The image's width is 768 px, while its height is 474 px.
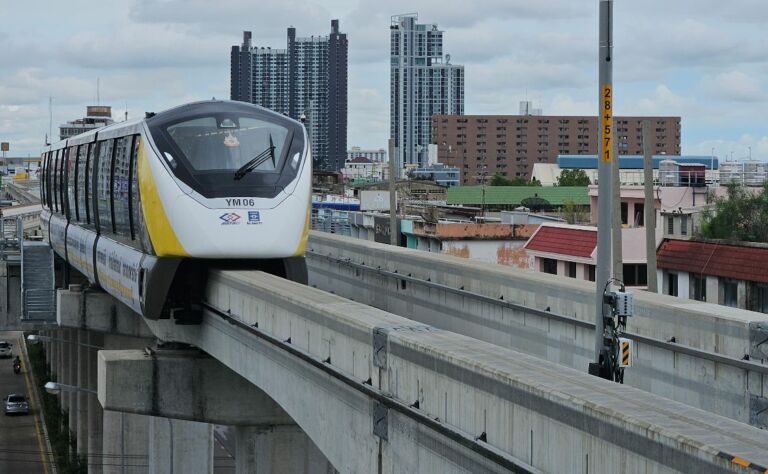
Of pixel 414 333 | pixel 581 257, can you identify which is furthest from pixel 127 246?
pixel 581 257

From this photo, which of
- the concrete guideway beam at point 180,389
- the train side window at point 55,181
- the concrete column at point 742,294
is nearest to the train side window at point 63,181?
the train side window at point 55,181

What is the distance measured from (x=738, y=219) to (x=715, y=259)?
30.2 ft

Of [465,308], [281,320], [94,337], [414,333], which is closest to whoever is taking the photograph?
[414,333]

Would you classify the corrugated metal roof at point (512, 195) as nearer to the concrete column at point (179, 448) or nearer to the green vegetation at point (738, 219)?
the green vegetation at point (738, 219)

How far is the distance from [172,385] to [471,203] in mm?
74692

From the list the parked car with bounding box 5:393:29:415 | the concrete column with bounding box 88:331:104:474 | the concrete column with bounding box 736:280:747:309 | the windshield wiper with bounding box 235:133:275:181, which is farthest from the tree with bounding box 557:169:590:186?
the windshield wiper with bounding box 235:133:275:181

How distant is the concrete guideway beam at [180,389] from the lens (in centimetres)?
2266

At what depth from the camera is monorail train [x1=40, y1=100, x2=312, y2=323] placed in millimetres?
19812

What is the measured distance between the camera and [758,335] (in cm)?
1388

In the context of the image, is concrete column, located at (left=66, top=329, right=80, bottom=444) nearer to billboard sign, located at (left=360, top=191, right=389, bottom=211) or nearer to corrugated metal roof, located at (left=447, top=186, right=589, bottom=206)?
billboard sign, located at (left=360, top=191, right=389, bottom=211)

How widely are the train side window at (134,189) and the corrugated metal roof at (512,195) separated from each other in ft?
233

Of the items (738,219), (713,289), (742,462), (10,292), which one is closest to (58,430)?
(10,292)

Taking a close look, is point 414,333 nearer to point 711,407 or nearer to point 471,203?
point 711,407

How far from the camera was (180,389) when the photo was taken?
76.7 feet
